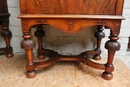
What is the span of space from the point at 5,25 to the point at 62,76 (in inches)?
28.8

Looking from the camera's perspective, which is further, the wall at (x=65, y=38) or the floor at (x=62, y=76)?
the wall at (x=65, y=38)

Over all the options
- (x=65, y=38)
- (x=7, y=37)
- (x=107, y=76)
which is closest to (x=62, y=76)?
(x=107, y=76)

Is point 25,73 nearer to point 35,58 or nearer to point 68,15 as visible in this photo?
point 35,58

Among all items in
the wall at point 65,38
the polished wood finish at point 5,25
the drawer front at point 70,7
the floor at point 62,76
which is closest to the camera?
the drawer front at point 70,7

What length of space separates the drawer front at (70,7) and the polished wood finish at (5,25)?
1.64 ft

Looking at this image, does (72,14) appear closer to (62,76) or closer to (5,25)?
(62,76)

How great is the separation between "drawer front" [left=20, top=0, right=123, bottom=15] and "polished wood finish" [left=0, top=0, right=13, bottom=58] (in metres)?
0.50

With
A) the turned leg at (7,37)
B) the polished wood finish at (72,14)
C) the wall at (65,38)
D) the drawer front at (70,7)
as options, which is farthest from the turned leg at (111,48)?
the turned leg at (7,37)

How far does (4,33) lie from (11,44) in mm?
186

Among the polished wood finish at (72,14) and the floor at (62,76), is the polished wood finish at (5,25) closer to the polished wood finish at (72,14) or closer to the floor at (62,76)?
the floor at (62,76)

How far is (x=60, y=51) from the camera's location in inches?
54.4

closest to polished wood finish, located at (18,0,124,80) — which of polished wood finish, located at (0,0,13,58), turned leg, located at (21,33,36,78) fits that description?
turned leg, located at (21,33,36,78)

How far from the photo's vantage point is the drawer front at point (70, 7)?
762 millimetres

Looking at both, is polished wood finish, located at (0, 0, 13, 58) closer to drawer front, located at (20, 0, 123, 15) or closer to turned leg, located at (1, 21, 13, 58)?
turned leg, located at (1, 21, 13, 58)
